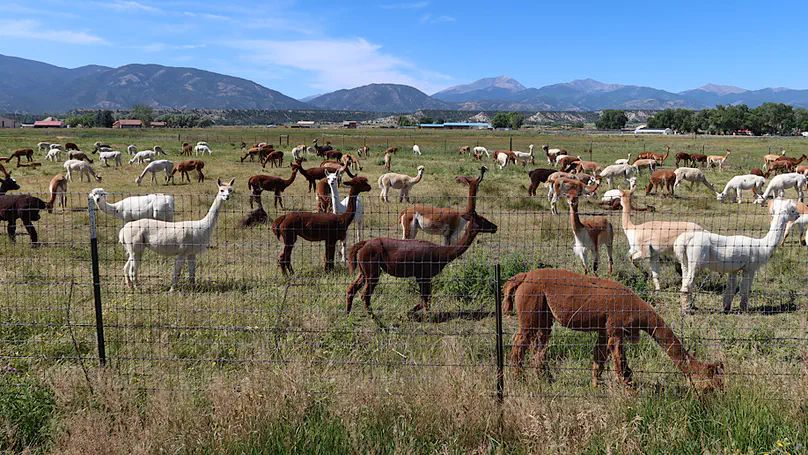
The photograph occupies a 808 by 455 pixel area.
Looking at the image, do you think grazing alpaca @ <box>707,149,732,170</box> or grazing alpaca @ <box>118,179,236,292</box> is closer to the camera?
grazing alpaca @ <box>118,179,236,292</box>

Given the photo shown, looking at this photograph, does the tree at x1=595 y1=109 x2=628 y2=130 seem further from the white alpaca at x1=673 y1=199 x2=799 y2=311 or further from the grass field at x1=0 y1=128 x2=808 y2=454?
the grass field at x1=0 y1=128 x2=808 y2=454

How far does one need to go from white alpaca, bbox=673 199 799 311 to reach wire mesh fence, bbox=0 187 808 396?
31 mm

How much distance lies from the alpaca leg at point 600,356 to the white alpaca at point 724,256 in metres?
2.88

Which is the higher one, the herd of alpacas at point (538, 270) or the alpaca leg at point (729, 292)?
the herd of alpacas at point (538, 270)

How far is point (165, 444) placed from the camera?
3.95 m

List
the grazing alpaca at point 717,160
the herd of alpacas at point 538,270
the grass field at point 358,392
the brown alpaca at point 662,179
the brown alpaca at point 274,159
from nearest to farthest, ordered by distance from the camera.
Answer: the grass field at point 358,392, the herd of alpacas at point 538,270, the brown alpaca at point 662,179, the brown alpaca at point 274,159, the grazing alpaca at point 717,160

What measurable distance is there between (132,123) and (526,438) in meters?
160

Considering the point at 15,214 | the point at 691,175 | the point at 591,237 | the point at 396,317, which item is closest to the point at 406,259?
the point at 396,317

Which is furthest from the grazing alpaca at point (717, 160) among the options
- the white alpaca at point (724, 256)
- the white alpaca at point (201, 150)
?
the white alpaca at point (201, 150)

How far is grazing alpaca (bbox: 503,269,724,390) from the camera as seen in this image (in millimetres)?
4676

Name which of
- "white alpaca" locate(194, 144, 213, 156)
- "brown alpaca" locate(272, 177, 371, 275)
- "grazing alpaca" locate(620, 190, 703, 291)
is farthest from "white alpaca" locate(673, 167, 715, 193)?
"white alpaca" locate(194, 144, 213, 156)

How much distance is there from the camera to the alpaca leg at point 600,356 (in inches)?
194

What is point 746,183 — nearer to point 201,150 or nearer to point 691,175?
point 691,175

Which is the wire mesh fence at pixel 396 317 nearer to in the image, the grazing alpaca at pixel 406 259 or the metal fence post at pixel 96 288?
the grazing alpaca at pixel 406 259
